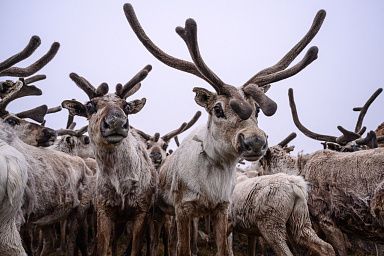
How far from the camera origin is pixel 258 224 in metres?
6.80

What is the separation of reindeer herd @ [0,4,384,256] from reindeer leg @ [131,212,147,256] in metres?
0.02

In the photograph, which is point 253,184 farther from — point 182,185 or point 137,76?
point 137,76

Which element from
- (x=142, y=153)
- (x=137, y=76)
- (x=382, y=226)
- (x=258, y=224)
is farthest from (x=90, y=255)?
(x=382, y=226)

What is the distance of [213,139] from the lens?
5.29 meters

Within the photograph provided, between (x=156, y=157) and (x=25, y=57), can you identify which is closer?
(x=25, y=57)

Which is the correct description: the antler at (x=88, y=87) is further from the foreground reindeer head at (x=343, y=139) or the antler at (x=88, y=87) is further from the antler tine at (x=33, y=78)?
the foreground reindeer head at (x=343, y=139)

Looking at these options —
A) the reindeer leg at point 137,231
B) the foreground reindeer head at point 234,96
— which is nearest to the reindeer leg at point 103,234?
the reindeer leg at point 137,231

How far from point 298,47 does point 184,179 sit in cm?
243

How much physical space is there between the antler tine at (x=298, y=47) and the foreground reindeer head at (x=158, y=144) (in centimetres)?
350

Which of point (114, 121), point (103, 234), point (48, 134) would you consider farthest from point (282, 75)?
point (48, 134)

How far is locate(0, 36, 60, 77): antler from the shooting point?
5180 mm

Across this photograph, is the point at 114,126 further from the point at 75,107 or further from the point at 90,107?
the point at 75,107

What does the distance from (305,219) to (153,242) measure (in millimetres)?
3152

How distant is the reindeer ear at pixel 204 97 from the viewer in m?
5.35
